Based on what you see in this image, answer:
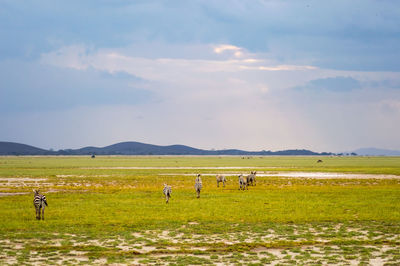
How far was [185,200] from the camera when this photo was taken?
1214 inches

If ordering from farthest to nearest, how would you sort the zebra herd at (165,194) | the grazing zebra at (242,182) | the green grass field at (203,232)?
the grazing zebra at (242,182), the zebra herd at (165,194), the green grass field at (203,232)

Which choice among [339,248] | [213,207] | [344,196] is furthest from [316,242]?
[344,196]

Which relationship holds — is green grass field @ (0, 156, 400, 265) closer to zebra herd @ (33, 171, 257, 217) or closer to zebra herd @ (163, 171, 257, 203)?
zebra herd @ (33, 171, 257, 217)

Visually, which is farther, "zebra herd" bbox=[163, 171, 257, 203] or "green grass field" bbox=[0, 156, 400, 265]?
"zebra herd" bbox=[163, 171, 257, 203]

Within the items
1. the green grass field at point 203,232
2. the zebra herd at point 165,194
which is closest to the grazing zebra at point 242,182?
the zebra herd at point 165,194

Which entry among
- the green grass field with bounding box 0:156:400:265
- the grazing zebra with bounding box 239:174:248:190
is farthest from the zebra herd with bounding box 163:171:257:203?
the green grass field with bounding box 0:156:400:265

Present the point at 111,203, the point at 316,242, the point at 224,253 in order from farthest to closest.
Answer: the point at 111,203, the point at 316,242, the point at 224,253

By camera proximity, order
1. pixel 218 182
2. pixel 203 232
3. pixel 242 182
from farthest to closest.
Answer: pixel 218 182, pixel 242 182, pixel 203 232

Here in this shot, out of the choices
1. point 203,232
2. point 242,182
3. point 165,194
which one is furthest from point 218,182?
point 203,232

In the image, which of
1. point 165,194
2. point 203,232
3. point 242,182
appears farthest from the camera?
point 242,182

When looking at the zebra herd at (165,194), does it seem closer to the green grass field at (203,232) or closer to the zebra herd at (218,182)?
the zebra herd at (218,182)

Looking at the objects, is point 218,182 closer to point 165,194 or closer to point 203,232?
point 165,194

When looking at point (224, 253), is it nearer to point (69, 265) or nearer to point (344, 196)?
point (69, 265)

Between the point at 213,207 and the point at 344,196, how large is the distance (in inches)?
497
